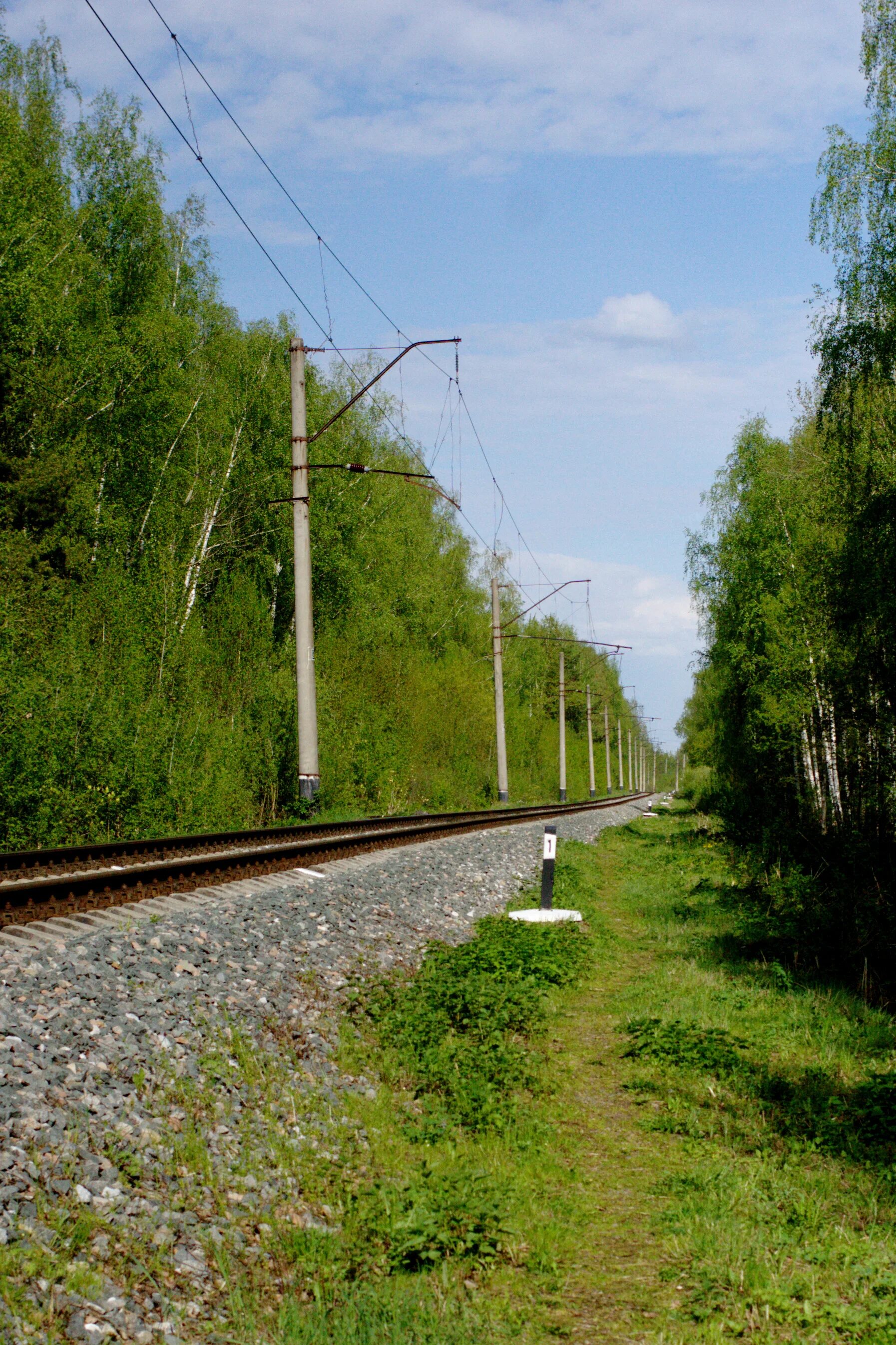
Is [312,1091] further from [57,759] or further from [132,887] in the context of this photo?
[57,759]

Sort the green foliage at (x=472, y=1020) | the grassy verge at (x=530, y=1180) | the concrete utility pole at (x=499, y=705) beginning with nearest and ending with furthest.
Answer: the grassy verge at (x=530, y=1180) → the green foliage at (x=472, y=1020) → the concrete utility pole at (x=499, y=705)

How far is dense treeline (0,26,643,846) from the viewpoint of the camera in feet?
60.4

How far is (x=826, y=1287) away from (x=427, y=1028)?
3.70 m

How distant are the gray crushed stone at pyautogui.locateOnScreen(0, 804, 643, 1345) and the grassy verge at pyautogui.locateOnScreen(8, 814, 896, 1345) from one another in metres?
0.11

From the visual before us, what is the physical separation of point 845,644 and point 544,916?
520 centimetres

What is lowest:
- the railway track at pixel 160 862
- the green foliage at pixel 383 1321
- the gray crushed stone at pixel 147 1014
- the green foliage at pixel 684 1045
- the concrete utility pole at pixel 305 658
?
the green foliage at pixel 383 1321

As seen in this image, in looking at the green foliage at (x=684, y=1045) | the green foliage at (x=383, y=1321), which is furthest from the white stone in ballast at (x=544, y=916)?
the green foliage at (x=383, y=1321)

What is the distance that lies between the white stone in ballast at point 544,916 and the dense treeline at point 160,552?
730 centimetres

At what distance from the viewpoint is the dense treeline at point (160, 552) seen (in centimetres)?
1841

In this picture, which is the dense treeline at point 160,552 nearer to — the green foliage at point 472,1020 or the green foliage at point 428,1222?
→ the green foliage at point 472,1020

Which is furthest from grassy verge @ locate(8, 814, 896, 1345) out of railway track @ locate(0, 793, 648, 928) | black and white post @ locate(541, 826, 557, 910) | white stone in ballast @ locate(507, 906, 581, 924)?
black and white post @ locate(541, 826, 557, 910)

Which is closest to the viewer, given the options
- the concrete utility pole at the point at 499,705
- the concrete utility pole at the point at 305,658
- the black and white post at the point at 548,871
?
the black and white post at the point at 548,871

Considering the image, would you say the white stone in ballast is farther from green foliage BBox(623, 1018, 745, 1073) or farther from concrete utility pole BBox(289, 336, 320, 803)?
concrete utility pole BBox(289, 336, 320, 803)

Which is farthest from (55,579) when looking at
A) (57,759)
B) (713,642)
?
(713,642)
